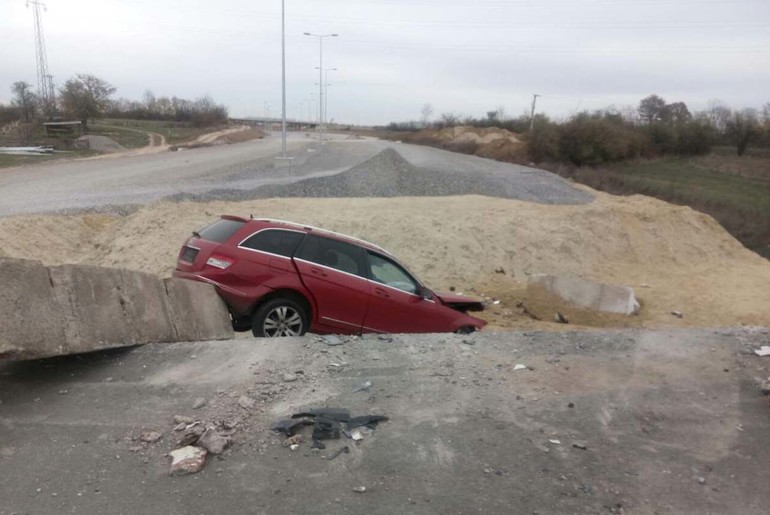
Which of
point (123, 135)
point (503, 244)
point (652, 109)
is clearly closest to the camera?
point (503, 244)

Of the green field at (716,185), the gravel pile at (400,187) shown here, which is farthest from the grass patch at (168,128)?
the green field at (716,185)

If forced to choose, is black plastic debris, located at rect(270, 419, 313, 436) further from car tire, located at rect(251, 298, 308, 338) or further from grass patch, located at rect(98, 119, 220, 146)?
grass patch, located at rect(98, 119, 220, 146)

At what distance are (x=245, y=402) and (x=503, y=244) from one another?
17233 millimetres

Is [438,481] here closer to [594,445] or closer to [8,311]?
[594,445]

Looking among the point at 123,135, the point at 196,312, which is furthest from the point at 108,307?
the point at 123,135

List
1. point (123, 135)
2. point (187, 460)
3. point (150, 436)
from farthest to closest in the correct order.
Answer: point (123, 135) < point (150, 436) < point (187, 460)

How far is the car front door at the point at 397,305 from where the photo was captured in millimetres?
9211

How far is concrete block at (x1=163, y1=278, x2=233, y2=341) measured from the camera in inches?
Answer: 286

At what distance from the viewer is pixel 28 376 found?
221 inches

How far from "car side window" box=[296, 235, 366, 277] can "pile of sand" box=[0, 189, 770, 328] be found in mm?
6186

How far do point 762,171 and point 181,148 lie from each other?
147 ft

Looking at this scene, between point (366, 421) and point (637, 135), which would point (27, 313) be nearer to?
point (366, 421)

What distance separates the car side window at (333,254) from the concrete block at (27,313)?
3.69 meters

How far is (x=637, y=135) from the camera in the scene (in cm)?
6650
